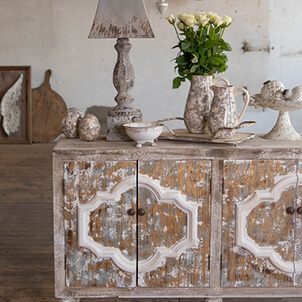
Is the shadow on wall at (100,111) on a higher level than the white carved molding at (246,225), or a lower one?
higher

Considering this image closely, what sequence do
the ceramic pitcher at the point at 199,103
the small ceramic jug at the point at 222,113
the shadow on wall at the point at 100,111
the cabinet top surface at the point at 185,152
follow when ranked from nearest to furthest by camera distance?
1. the cabinet top surface at the point at 185,152
2. the small ceramic jug at the point at 222,113
3. the ceramic pitcher at the point at 199,103
4. the shadow on wall at the point at 100,111

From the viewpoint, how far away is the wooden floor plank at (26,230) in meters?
2.74

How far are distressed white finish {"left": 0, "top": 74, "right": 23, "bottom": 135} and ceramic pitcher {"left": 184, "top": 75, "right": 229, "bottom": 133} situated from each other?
4.74 metres

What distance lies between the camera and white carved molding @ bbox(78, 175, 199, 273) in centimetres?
230

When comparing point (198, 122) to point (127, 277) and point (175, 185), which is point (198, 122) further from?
point (127, 277)

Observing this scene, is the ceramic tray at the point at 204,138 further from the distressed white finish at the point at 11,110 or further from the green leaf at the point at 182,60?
the distressed white finish at the point at 11,110

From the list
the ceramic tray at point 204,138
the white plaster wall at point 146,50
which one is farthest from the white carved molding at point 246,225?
A: the white plaster wall at point 146,50

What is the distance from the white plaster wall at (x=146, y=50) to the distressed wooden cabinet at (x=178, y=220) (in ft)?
15.0

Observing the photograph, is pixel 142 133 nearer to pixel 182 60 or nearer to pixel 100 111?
pixel 182 60

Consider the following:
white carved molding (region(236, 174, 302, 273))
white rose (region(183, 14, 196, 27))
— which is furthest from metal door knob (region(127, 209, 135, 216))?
white rose (region(183, 14, 196, 27))

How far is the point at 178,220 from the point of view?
2338 millimetres

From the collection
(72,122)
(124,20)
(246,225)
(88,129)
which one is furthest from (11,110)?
(246,225)

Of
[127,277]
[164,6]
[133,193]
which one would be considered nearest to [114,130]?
[133,193]

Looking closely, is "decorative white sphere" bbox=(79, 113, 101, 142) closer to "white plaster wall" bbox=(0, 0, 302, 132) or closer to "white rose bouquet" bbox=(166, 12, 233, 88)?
"white rose bouquet" bbox=(166, 12, 233, 88)
